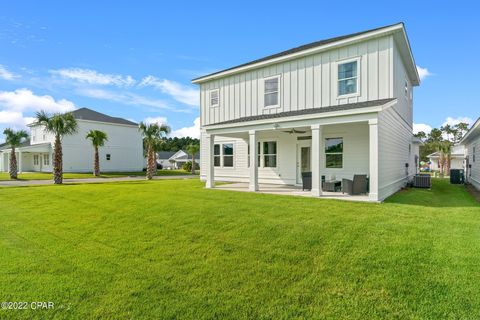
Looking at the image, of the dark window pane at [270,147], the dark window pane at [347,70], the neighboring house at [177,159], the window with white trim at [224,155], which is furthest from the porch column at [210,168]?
the neighboring house at [177,159]

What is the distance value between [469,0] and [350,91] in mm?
5163

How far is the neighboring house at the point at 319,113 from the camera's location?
10.4 metres

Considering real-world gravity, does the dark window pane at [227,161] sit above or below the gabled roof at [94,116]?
below

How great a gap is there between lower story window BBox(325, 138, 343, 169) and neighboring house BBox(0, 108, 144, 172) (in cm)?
Answer: 3267

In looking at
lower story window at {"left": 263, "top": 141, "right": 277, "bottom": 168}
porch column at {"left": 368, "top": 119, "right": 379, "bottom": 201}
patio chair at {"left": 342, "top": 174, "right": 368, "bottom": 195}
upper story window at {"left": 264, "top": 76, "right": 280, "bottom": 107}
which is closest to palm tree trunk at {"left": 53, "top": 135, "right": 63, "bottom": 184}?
lower story window at {"left": 263, "top": 141, "right": 277, "bottom": 168}

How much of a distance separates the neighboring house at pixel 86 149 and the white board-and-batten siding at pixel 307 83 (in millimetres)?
24116

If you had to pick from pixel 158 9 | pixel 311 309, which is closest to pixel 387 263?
pixel 311 309

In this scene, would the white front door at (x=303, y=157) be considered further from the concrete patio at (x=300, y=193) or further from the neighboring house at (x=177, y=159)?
the neighboring house at (x=177, y=159)

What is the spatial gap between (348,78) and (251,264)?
10445 mm

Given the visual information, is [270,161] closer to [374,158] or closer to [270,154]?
[270,154]

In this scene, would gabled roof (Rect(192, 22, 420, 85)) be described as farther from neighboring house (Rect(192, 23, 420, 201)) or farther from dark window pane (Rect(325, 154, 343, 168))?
dark window pane (Rect(325, 154, 343, 168))

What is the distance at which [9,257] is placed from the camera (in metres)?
5.68

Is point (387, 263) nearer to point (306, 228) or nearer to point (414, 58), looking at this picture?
point (306, 228)

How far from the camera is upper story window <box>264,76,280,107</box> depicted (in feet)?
49.4
